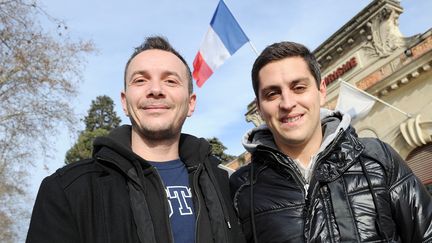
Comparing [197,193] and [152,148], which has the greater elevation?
[152,148]

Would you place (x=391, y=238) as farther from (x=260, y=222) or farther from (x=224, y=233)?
(x=224, y=233)

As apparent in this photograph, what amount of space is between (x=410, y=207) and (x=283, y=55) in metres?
1.18

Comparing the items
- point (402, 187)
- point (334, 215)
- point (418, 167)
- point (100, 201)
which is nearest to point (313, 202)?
point (334, 215)

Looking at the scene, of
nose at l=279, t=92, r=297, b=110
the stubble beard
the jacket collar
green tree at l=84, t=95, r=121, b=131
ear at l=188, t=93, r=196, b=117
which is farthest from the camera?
green tree at l=84, t=95, r=121, b=131

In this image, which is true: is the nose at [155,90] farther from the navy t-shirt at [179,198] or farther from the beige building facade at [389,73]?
the beige building facade at [389,73]

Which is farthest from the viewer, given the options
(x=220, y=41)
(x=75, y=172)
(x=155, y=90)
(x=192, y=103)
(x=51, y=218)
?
(x=220, y=41)

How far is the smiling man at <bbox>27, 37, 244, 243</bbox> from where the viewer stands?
2.10 m

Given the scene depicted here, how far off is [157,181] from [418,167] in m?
11.8

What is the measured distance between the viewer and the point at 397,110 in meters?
12.4

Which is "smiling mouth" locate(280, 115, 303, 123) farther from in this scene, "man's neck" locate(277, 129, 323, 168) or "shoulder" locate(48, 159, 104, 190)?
"shoulder" locate(48, 159, 104, 190)

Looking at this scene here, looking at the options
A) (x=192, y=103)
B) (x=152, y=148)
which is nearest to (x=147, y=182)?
(x=152, y=148)

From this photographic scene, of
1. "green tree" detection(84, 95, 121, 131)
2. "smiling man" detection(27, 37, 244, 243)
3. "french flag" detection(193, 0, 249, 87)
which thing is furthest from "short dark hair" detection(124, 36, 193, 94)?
"green tree" detection(84, 95, 121, 131)

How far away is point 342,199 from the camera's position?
224cm

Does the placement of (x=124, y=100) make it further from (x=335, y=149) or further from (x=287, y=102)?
(x=335, y=149)
